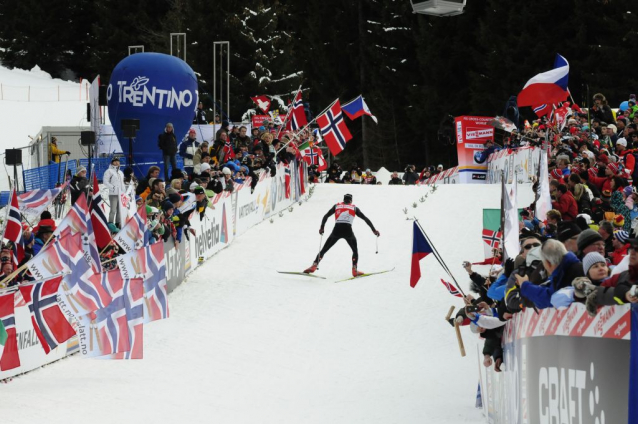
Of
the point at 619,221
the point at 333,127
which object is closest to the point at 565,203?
the point at 619,221

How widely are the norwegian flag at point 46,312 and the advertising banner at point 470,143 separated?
24.9m

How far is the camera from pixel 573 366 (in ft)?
23.3

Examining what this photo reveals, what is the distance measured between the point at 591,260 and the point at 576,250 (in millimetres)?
1949

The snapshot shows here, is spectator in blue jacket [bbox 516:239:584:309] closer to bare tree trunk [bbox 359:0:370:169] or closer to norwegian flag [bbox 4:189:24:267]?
norwegian flag [bbox 4:189:24:267]

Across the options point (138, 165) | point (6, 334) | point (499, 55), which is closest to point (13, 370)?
point (6, 334)

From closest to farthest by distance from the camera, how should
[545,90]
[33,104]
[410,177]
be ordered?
1. [545,90]
2. [410,177]
3. [33,104]

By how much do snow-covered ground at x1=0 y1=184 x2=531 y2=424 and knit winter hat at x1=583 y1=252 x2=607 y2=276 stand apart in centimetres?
494

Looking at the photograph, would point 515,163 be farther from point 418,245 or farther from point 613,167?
point 418,245

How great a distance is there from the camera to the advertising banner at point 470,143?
37031mm

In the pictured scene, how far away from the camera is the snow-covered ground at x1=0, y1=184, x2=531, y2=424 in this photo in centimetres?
1223

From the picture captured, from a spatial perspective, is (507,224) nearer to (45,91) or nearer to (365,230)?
(365,230)

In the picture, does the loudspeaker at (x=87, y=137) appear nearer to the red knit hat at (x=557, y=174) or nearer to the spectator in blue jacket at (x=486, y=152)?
the red knit hat at (x=557, y=174)

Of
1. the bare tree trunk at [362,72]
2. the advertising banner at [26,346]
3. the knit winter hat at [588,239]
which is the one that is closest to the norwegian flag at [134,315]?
the advertising banner at [26,346]

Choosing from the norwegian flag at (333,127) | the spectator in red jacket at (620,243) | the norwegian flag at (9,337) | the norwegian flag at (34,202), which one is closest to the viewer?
the spectator in red jacket at (620,243)
